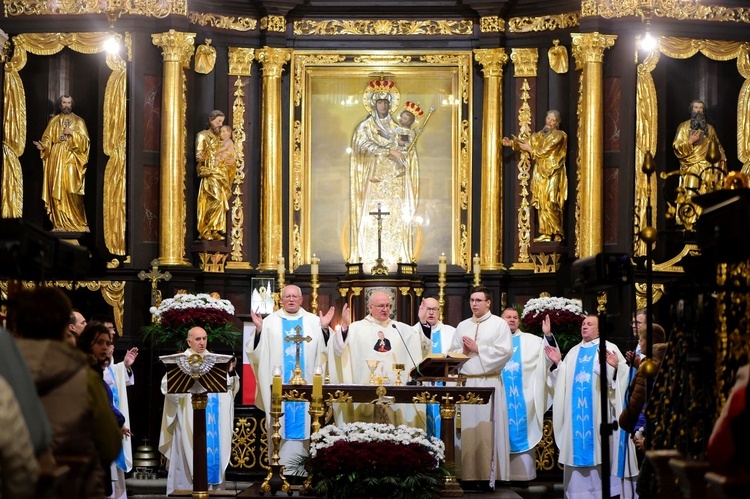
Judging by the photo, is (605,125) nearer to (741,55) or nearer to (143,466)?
(741,55)

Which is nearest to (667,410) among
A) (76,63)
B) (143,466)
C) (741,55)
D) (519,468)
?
(519,468)

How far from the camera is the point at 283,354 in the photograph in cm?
1566

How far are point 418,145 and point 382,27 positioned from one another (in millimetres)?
1603

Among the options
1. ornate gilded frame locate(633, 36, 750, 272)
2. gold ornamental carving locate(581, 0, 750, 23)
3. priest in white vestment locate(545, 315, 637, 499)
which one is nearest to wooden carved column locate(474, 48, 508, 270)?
gold ornamental carving locate(581, 0, 750, 23)

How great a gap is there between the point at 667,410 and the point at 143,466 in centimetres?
851

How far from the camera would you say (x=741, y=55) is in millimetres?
18047

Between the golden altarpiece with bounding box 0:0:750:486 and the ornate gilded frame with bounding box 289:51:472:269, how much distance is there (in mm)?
24

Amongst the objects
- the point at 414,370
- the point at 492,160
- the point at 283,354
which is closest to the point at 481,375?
the point at 414,370

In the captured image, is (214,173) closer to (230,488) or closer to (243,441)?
(243,441)

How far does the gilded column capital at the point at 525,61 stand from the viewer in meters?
18.5

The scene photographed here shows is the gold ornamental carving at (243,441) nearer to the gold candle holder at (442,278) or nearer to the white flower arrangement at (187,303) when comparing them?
the white flower arrangement at (187,303)

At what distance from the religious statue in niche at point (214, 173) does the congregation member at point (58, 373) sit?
10699 millimetres

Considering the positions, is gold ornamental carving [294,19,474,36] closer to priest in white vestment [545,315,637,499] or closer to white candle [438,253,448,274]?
white candle [438,253,448,274]

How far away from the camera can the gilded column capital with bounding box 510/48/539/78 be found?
60.5ft
